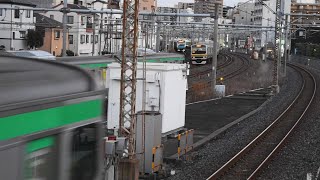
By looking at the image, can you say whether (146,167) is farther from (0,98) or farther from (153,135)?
(0,98)

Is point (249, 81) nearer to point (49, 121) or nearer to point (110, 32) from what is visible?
point (110, 32)

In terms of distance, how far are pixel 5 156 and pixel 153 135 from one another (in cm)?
960

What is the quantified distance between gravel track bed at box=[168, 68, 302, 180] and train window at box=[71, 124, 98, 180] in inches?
302

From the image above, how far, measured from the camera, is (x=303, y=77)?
49.2m

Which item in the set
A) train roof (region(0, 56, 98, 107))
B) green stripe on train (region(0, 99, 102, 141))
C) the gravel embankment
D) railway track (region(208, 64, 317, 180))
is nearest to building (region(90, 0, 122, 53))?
the gravel embankment

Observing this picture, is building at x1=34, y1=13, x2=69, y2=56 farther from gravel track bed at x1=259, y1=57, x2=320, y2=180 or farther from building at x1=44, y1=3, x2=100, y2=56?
gravel track bed at x1=259, y1=57, x2=320, y2=180

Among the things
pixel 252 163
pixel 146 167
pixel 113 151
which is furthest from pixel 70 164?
pixel 252 163

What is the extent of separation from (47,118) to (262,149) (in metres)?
13.5

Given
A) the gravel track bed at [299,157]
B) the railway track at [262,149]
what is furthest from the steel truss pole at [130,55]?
the gravel track bed at [299,157]

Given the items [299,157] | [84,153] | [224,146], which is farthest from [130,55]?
[84,153]

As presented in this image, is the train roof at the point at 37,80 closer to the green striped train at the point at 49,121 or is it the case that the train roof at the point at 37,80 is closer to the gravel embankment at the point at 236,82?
the green striped train at the point at 49,121

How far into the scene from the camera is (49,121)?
13.4ft

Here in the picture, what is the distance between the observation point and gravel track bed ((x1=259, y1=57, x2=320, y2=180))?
1340cm

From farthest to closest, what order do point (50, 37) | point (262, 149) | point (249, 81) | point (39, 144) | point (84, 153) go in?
point (50, 37)
point (249, 81)
point (262, 149)
point (84, 153)
point (39, 144)
